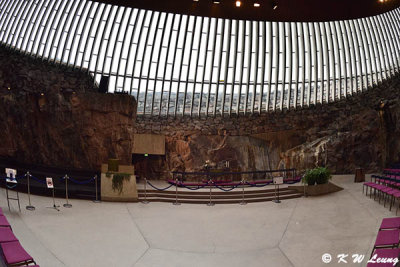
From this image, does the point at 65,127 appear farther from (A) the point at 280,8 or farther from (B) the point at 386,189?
(B) the point at 386,189

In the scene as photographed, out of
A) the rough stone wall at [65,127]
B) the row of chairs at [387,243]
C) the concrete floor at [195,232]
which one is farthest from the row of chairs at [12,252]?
the rough stone wall at [65,127]

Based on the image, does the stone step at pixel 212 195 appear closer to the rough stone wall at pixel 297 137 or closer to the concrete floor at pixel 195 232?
the concrete floor at pixel 195 232

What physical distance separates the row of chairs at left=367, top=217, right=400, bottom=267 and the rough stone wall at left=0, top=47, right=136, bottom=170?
13.0 metres

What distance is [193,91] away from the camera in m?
25.2

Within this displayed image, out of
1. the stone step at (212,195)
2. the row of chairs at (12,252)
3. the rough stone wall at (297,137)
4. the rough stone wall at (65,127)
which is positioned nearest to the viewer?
the row of chairs at (12,252)

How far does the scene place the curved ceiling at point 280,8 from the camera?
1348 centimetres

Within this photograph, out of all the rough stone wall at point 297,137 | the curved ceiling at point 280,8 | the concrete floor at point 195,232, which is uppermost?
the curved ceiling at point 280,8

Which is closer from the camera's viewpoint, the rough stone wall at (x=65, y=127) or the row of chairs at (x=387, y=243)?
the row of chairs at (x=387, y=243)

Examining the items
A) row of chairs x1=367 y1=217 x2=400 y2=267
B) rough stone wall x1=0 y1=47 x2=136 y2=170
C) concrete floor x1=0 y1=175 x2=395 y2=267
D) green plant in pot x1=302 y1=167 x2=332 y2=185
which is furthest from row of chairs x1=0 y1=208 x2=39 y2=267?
green plant in pot x1=302 y1=167 x2=332 y2=185

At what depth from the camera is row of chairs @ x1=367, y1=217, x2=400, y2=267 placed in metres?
6.66

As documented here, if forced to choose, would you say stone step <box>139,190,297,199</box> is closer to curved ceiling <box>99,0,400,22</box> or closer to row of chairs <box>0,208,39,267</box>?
curved ceiling <box>99,0,400,22</box>

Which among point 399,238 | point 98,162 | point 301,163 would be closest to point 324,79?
point 301,163

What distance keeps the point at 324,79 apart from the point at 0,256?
2299cm

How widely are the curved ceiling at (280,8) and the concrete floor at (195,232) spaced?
7.38 meters
